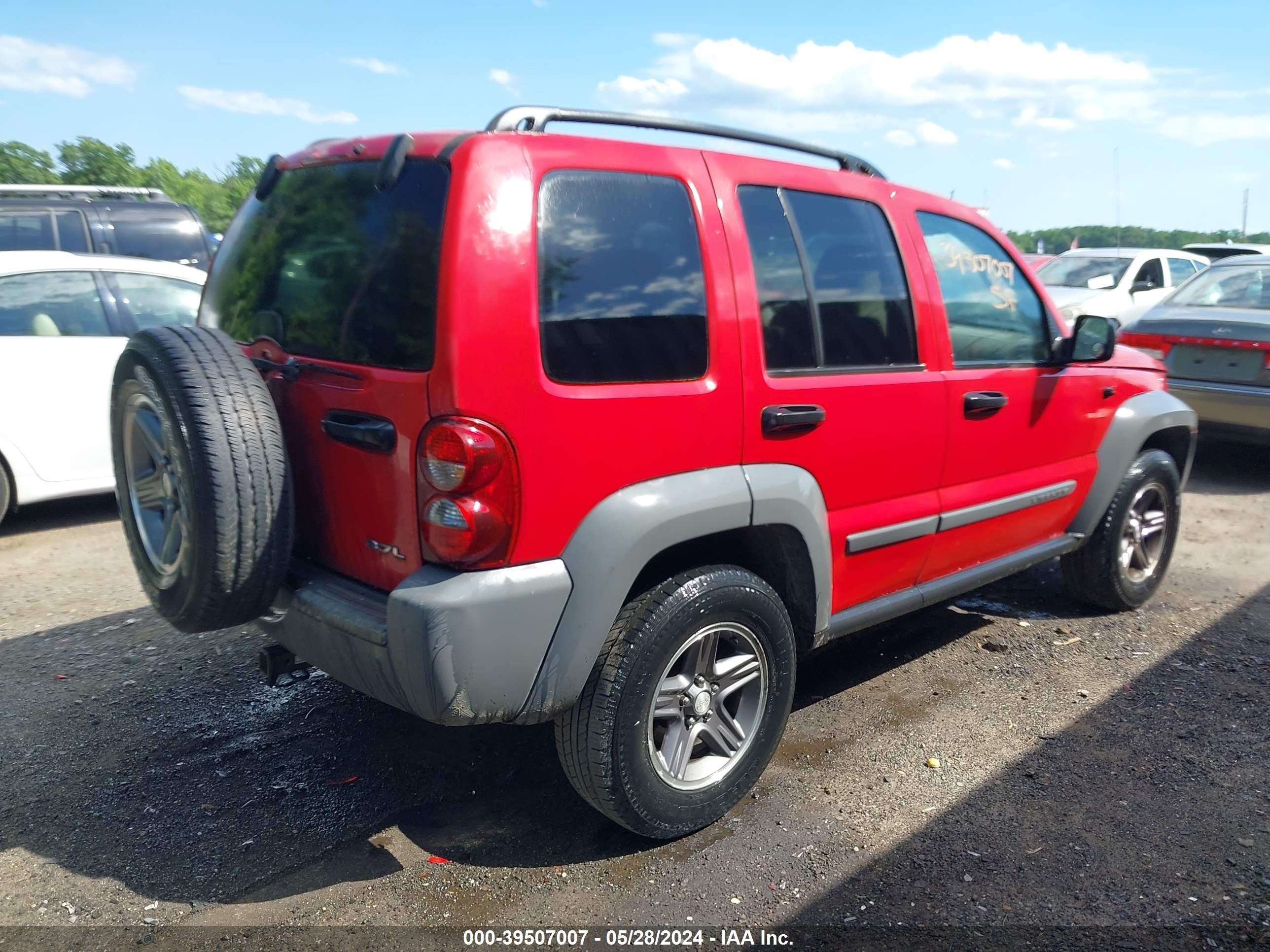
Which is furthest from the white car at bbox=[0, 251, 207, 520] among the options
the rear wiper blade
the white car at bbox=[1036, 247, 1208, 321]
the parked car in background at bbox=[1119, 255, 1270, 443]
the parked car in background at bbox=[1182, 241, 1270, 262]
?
the parked car in background at bbox=[1182, 241, 1270, 262]

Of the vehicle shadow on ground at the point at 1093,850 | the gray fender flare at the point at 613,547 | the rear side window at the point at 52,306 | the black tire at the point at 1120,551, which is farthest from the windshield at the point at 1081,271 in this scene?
the gray fender flare at the point at 613,547

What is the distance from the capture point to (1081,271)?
12.2 m

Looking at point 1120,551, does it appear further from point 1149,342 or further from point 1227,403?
point 1149,342

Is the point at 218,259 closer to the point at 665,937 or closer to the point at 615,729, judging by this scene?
the point at 615,729

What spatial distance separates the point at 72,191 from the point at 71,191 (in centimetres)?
4

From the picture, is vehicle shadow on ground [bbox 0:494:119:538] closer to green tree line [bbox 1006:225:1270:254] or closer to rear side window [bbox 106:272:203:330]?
rear side window [bbox 106:272:203:330]

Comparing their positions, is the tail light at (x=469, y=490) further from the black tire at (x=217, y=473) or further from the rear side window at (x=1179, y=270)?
the rear side window at (x=1179, y=270)

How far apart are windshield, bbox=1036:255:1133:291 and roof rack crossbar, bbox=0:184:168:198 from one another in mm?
10394

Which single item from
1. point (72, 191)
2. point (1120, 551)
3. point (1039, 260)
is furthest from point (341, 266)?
point (1039, 260)

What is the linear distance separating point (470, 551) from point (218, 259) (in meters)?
1.69

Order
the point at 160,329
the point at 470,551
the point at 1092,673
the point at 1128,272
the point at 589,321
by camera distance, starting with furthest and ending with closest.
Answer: the point at 1128,272
the point at 1092,673
the point at 160,329
the point at 589,321
the point at 470,551

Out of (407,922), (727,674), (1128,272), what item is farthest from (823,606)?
(1128,272)

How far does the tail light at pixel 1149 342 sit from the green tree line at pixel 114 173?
70.7 ft

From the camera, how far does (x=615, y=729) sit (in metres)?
2.68
